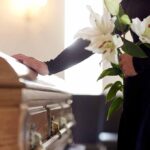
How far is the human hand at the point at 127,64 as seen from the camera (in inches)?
35.6

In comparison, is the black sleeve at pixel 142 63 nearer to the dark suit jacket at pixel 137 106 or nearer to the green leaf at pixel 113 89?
the dark suit jacket at pixel 137 106

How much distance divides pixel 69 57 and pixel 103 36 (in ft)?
1.39

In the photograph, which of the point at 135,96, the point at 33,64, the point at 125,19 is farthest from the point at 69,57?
the point at 125,19

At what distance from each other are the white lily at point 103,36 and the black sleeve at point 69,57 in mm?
380

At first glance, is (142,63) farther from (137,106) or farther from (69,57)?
(69,57)

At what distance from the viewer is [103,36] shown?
833 mm

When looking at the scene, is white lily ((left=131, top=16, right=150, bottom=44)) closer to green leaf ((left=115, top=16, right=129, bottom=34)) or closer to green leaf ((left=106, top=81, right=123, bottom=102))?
green leaf ((left=115, top=16, right=129, bottom=34))

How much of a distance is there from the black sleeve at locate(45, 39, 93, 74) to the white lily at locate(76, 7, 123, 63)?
38 cm

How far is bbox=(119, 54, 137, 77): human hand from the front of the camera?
90 centimetres

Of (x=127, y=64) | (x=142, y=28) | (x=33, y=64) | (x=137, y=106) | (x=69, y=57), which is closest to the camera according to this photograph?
(x=142, y=28)

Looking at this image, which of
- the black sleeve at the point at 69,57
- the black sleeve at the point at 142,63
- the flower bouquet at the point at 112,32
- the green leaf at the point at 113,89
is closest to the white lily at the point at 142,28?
the flower bouquet at the point at 112,32

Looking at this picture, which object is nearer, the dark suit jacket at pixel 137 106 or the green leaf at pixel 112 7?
the green leaf at pixel 112 7

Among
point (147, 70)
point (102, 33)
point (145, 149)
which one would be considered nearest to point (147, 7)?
point (147, 70)

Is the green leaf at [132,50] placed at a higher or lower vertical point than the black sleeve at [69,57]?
lower
